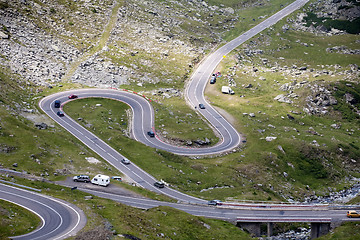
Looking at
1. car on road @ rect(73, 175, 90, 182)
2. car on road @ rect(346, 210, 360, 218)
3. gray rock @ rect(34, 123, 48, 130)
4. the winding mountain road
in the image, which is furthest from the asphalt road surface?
car on road @ rect(346, 210, 360, 218)

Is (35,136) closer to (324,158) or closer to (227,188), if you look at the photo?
(227,188)

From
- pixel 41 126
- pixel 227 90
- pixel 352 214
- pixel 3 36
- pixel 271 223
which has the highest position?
pixel 3 36

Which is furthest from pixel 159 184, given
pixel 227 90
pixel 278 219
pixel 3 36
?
pixel 3 36

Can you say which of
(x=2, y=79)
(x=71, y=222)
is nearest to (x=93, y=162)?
A: (x=71, y=222)

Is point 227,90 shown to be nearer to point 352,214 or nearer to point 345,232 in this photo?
point 352,214

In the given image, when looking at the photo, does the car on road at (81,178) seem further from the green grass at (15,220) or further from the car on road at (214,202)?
the car on road at (214,202)

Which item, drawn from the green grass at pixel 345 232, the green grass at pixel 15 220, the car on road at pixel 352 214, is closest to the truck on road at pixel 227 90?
the car on road at pixel 352 214

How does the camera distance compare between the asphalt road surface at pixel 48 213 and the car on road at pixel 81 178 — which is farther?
the car on road at pixel 81 178

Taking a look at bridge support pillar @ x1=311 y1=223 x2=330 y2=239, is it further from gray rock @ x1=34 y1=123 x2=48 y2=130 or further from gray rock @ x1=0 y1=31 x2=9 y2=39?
gray rock @ x1=0 y1=31 x2=9 y2=39
